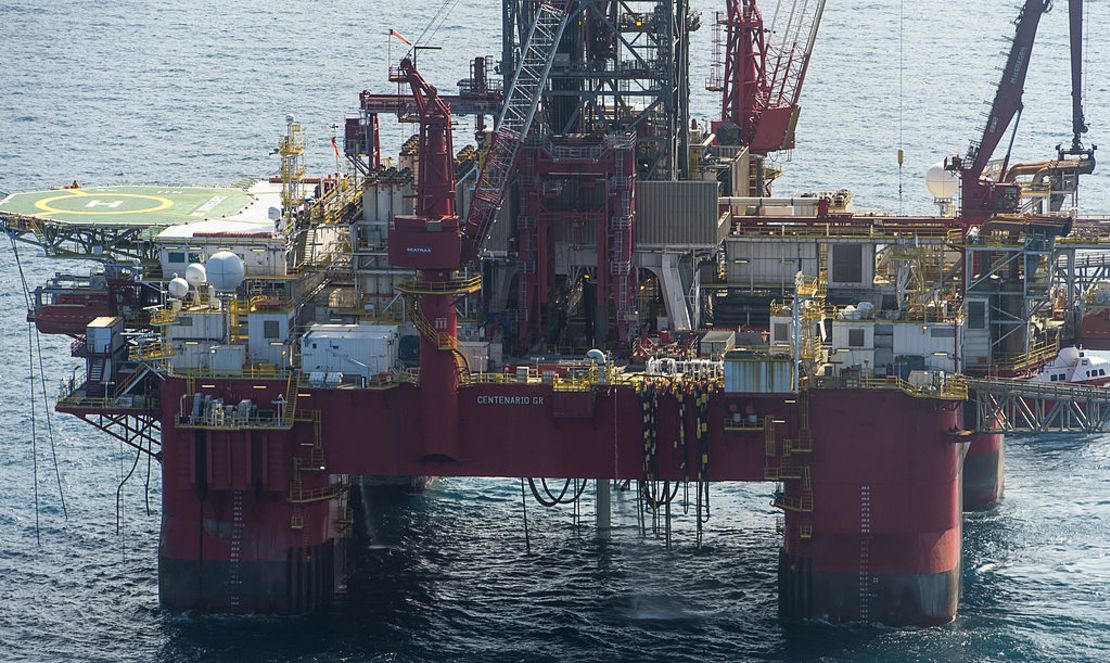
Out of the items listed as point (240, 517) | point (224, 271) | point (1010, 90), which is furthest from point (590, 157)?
point (240, 517)

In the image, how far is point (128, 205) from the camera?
356ft

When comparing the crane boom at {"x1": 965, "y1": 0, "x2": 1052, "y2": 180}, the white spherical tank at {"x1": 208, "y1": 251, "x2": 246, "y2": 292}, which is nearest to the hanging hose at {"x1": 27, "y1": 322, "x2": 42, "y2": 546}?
the white spherical tank at {"x1": 208, "y1": 251, "x2": 246, "y2": 292}

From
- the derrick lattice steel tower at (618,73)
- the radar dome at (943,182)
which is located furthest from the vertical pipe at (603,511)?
the radar dome at (943,182)

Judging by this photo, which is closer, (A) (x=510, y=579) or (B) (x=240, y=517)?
(B) (x=240, y=517)

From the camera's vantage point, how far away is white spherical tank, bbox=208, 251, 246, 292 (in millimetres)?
98312

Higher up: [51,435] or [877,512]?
[51,435]

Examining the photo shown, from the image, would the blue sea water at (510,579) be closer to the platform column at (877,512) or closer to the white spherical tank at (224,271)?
the platform column at (877,512)

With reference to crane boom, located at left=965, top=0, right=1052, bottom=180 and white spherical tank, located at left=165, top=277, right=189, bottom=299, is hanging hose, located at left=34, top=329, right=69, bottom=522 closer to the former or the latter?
white spherical tank, located at left=165, top=277, right=189, bottom=299

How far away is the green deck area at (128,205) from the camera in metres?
105

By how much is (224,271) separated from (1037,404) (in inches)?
1261

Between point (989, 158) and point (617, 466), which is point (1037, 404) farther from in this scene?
point (617, 466)

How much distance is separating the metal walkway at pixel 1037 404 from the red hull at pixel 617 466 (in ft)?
4.56

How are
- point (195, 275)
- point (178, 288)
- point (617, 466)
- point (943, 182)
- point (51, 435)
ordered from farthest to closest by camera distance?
point (51, 435) → point (943, 182) → point (195, 275) → point (178, 288) → point (617, 466)

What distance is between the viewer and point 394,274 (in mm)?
103000
